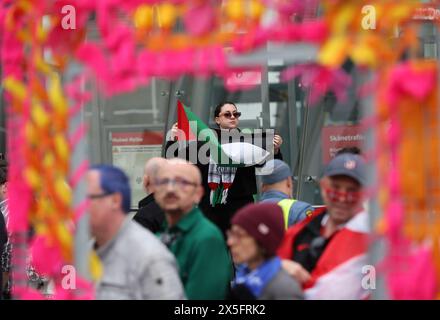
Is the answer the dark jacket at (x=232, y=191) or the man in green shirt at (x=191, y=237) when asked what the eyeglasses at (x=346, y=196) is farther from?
the dark jacket at (x=232, y=191)

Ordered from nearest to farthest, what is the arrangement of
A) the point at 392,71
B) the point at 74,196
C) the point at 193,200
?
the point at 392,71, the point at 74,196, the point at 193,200

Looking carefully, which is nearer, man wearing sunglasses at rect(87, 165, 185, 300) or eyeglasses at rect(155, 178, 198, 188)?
man wearing sunglasses at rect(87, 165, 185, 300)

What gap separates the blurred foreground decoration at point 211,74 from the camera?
388 centimetres

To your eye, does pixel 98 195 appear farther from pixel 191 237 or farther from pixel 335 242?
pixel 335 242

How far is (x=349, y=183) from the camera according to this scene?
484cm

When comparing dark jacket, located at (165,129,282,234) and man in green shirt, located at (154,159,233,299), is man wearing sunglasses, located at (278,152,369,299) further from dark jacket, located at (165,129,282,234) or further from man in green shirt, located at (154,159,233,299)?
dark jacket, located at (165,129,282,234)

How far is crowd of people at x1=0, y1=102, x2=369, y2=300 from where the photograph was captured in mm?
4383

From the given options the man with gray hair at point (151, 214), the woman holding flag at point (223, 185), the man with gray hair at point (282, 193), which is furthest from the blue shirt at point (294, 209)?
the man with gray hair at point (151, 214)

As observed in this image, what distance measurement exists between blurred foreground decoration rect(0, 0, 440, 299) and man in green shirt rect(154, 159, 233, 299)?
1.51 feet

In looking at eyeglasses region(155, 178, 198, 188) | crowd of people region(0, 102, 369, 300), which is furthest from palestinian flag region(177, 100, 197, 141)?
eyeglasses region(155, 178, 198, 188)

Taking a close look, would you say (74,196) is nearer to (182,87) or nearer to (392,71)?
(392,71)

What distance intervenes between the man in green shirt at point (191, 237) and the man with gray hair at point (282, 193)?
1.57 m
